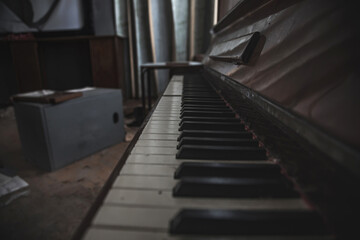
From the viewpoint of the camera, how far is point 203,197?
0.38 m

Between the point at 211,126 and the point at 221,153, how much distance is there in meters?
0.19

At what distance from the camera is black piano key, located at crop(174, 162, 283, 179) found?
1.40 feet

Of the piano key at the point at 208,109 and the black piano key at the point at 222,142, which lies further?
the piano key at the point at 208,109

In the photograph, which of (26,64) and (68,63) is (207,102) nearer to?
(26,64)

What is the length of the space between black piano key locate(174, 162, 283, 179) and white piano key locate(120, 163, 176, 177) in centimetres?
2

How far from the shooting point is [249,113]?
66cm

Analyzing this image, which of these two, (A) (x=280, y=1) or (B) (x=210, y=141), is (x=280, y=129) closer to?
(B) (x=210, y=141)

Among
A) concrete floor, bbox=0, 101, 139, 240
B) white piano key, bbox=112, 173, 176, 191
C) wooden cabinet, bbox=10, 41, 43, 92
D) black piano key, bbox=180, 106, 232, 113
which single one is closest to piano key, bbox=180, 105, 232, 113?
black piano key, bbox=180, 106, 232, 113

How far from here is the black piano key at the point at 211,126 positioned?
2.22ft

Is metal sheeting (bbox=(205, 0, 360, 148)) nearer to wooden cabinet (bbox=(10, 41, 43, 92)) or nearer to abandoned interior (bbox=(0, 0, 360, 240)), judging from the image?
abandoned interior (bbox=(0, 0, 360, 240))

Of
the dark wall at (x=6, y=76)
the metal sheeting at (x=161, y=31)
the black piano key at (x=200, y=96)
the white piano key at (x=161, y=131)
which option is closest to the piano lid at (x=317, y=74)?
the white piano key at (x=161, y=131)

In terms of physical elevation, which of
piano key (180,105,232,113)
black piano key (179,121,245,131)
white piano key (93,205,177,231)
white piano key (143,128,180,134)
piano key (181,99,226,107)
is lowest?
white piano key (93,205,177,231)

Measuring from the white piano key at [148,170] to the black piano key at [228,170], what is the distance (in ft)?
0.07

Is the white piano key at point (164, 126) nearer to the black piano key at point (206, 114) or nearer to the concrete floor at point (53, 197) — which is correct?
the black piano key at point (206, 114)
